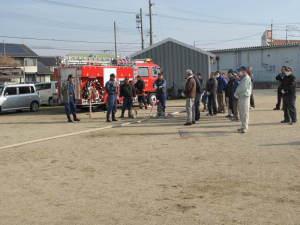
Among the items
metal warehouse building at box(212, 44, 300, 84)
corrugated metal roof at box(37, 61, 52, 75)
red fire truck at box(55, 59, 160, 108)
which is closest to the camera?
red fire truck at box(55, 59, 160, 108)

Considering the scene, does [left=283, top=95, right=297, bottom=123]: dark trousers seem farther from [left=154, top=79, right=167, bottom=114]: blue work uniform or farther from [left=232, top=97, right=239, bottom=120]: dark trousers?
[left=154, top=79, right=167, bottom=114]: blue work uniform

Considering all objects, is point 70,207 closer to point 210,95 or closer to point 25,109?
point 210,95

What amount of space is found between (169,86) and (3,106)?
13798mm

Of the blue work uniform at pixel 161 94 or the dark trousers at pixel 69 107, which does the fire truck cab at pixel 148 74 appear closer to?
the blue work uniform at pixel 161 94

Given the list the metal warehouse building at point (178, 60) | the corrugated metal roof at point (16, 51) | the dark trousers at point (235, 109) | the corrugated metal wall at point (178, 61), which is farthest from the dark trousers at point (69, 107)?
the corrugated metal roof at point (16, 51)

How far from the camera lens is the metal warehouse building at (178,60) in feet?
116

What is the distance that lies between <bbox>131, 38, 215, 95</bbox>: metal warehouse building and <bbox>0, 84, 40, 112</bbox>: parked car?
1157 cm

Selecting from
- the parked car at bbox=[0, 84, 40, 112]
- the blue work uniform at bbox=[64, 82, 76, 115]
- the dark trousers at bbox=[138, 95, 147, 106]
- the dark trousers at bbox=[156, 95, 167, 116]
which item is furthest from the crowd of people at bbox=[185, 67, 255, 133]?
the parked car at bbox=[0, 84, 40, 112]

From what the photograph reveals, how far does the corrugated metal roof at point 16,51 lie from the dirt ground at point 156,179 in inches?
2653

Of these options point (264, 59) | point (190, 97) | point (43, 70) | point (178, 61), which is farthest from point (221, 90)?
point (43, 70)

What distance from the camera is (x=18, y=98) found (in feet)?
85.8

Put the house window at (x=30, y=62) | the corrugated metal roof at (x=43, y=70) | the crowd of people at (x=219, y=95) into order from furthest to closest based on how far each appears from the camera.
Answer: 1. the corrugated metal roof at (x=43, y=70)
2. the house window at (x=30, y=62)
3. the crowd of people at (x=219, y=95)

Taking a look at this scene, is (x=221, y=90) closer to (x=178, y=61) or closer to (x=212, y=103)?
(x=212, y=103)

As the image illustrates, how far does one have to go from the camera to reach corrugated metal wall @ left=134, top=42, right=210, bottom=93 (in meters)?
35.4
